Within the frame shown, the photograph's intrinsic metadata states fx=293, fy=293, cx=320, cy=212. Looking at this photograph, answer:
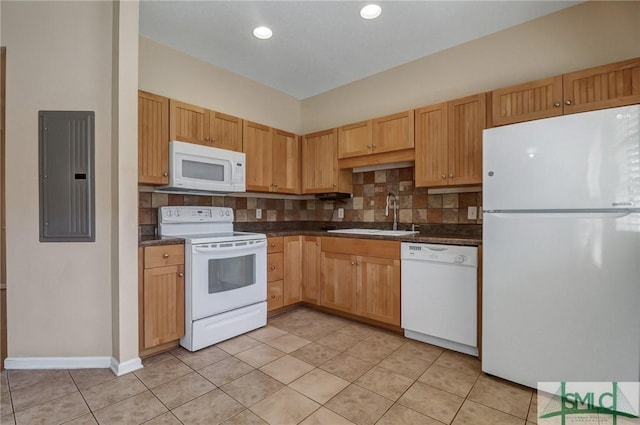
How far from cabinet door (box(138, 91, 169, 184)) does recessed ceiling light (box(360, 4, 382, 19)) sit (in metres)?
1.80

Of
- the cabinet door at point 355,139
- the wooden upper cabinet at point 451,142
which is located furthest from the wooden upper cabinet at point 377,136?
the wooden upper cabinet at point 451,142

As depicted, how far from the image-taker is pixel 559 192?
1.70 m

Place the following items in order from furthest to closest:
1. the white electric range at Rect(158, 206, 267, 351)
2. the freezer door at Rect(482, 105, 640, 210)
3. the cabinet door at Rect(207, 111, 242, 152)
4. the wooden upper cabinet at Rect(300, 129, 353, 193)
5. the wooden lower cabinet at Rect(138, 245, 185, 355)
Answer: the wooden upper cabinet at Rect(300, 129, 353, 193)
the cabinet door at Rect(207, 111, 242, 152)
the white electric range at Rect(158, 206, 267, 351)
the wooden lower cabinet at Rect(138, 245, 185, 355)
the freezer door at Rect(482, 105, 640, 210)

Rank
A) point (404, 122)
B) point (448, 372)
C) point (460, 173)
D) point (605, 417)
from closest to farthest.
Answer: point (605, 417), point (448, 372), point (460, 173), point (404, 122)

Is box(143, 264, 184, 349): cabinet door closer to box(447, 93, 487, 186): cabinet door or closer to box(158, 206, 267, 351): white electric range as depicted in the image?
box(158, 206, 267, 351): white electric range

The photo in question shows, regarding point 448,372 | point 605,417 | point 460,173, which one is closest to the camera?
point 605,417

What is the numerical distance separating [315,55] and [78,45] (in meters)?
1.91

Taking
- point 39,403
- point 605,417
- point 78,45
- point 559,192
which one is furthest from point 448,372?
point 78,45

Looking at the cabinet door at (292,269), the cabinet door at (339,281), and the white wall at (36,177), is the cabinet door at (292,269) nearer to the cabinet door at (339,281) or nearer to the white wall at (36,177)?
the cabinet door at (339,281)

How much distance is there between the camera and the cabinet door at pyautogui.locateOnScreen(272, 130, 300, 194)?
346cm

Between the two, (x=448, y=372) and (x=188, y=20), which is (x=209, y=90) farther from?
(x=448, y=372)

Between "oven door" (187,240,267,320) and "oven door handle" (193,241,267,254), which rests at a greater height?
"oven door handle" (193,241,267,254)

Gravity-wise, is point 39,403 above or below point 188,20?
below

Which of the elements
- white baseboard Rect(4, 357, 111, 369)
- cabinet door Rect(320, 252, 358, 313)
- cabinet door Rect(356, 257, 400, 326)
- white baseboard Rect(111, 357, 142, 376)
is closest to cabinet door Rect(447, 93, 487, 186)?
cabinet door Rect(356, 257, 400, 326)
